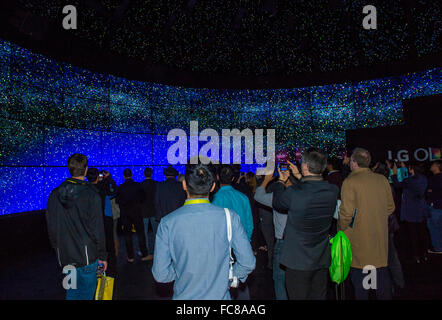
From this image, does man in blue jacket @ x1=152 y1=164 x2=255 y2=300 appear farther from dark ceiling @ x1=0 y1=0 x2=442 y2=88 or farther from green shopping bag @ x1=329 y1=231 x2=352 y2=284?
dark ceiling @ x1=0 y1=0 x2=442 y2=88

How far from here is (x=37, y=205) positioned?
761cm

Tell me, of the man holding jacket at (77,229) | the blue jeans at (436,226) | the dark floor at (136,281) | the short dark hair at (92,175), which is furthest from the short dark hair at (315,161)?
the blue jeans at (436,226)

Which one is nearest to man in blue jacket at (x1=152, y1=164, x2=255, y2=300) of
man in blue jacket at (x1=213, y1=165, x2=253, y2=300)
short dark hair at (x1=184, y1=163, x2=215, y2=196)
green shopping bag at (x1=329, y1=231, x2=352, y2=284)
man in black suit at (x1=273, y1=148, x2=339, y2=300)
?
short dark hair at (x1=184, y1=163, x2=215, y2=196)

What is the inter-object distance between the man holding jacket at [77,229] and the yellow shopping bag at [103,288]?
5cm

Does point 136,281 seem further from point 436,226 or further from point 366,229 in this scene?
point 436,226

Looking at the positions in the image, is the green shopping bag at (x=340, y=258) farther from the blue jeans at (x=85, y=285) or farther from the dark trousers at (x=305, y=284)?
the blue jeans at (x=85, y=285)

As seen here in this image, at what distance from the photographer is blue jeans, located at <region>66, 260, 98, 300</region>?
275 cm

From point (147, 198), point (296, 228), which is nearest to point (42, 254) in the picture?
point (147, 198)

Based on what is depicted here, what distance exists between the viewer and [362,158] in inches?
123

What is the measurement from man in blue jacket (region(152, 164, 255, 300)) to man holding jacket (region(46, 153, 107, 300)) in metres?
1.31

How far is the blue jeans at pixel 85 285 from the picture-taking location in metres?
2.75
